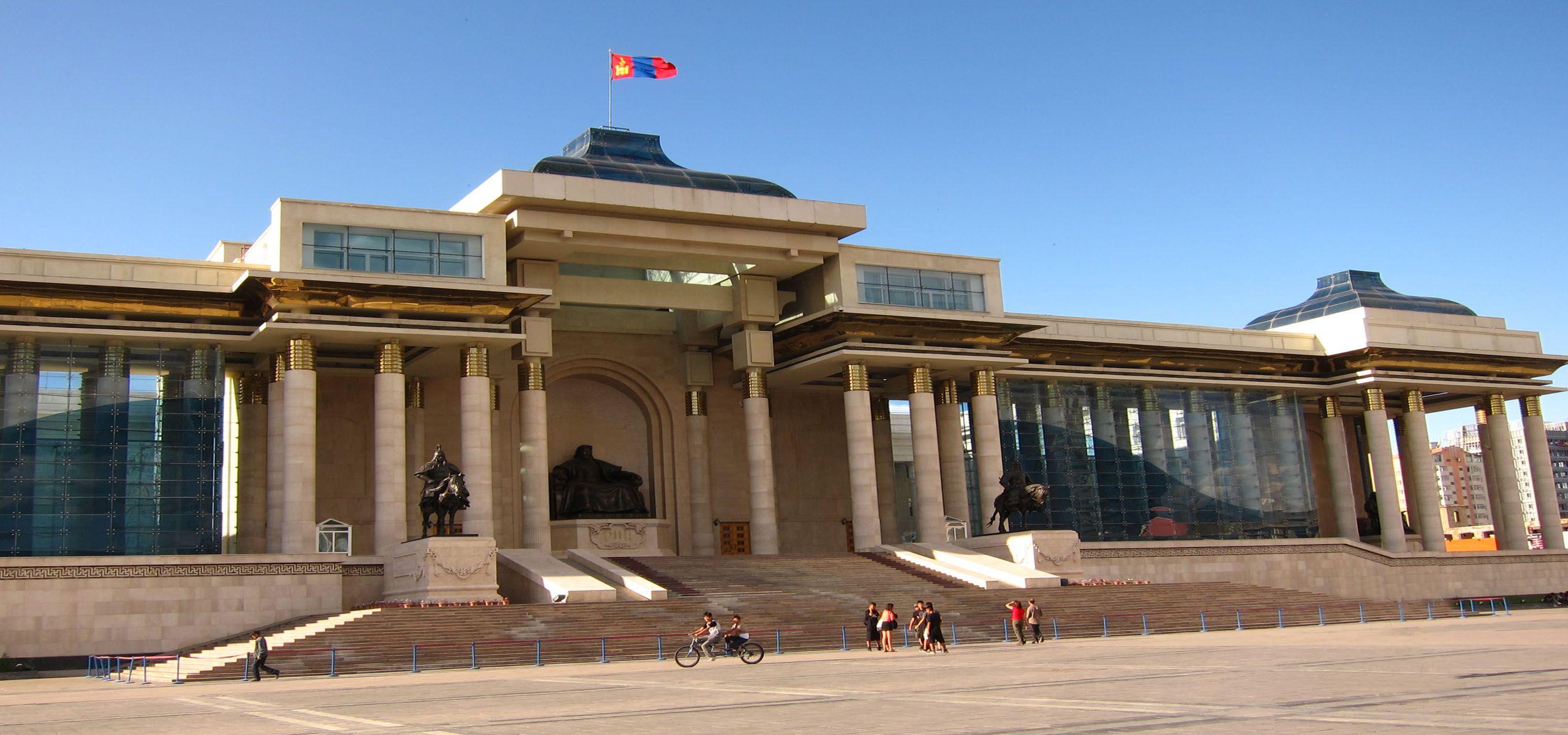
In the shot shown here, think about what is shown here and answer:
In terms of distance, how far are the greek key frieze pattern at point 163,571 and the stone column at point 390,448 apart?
1948 mm

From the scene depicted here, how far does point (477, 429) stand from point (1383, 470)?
3571cm

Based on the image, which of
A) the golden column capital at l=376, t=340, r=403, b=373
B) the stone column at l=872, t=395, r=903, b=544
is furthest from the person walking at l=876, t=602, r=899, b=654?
the stone column at l=872, t=395, r=903, b=544

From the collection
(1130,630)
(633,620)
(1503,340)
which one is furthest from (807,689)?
(1503,340)

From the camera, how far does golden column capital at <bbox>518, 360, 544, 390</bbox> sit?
143 feet

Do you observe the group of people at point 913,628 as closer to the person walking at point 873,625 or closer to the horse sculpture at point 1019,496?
the person walking at point 873,625

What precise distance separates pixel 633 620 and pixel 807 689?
14.0 metres

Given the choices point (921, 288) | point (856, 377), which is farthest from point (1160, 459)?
point (856, 377)

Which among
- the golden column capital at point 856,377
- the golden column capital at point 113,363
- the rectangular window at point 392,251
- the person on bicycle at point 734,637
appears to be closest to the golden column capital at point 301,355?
the rectangular window at point 392,251

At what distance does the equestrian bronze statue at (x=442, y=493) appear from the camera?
37250mm

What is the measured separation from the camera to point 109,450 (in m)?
38.5

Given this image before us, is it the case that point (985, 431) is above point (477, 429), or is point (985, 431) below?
below

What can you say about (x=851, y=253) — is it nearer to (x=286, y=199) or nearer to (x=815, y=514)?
(x=815, y=514)

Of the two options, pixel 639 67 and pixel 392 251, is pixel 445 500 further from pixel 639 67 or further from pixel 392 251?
pixel 639 67

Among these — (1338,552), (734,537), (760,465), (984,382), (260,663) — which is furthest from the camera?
(1338,552)
